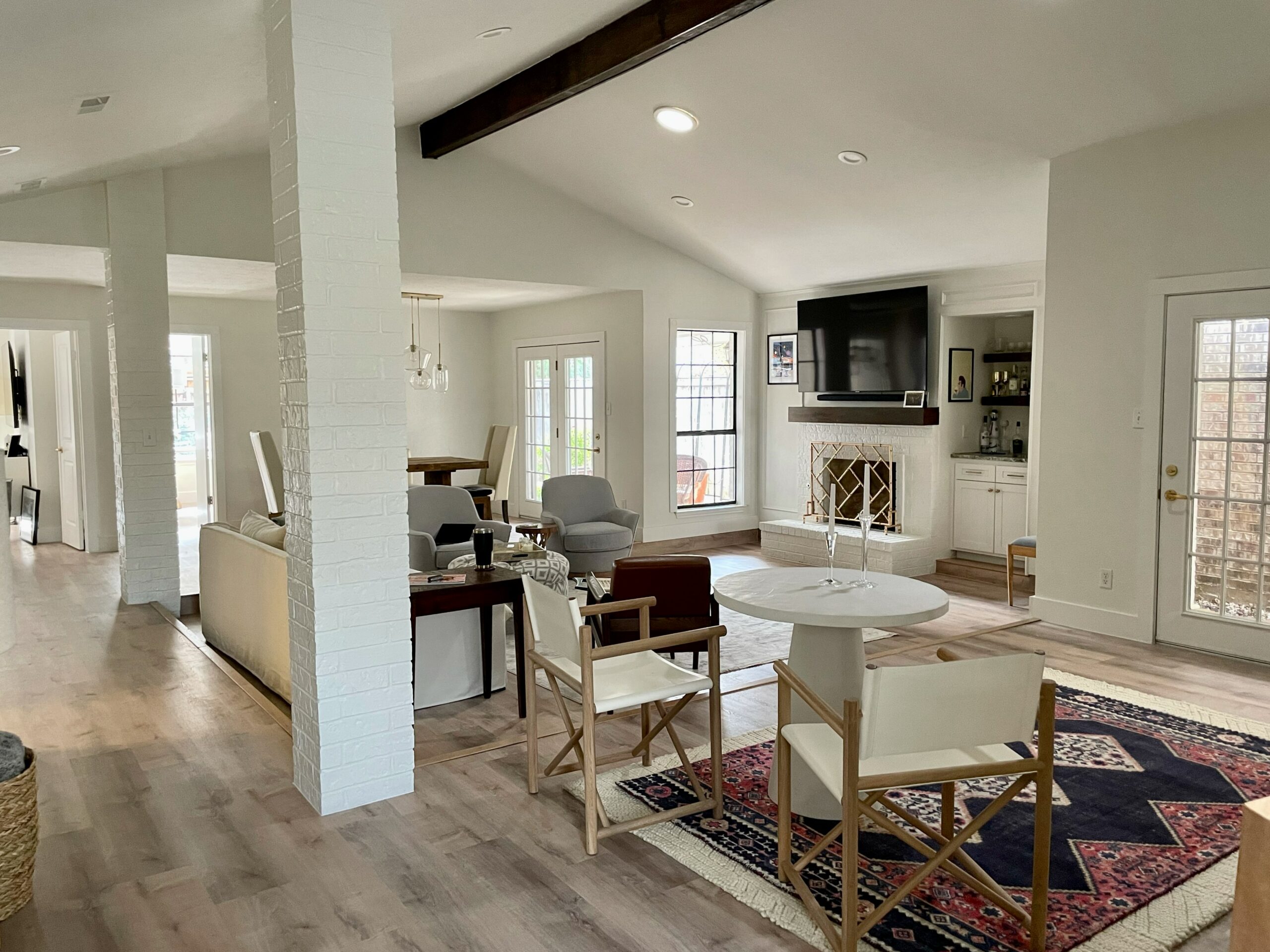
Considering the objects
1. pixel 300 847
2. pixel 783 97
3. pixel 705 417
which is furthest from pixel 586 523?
pixel 300 847

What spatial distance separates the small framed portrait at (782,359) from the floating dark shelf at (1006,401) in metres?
Answer: 1.68

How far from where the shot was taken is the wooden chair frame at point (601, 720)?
8.94ft

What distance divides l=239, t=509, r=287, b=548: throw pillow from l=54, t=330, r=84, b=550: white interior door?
4.37 metres

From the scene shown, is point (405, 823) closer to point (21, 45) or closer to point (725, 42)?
point (21, 45)

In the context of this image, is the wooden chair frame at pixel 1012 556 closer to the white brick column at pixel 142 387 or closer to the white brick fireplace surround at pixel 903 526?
the white brick fireplace surround at pixel 903 526

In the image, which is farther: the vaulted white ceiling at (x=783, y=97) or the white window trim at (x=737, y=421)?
the white window trim at (x=737, y=421)

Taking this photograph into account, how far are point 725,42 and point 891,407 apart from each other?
3505mm

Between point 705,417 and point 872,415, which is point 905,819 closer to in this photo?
point 872,415

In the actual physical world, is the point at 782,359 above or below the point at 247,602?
above

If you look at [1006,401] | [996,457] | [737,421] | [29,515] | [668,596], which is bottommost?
[29,515]

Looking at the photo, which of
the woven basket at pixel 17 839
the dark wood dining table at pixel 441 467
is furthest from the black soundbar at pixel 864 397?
the woven basket at pixel 17 839

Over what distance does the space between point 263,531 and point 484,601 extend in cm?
145

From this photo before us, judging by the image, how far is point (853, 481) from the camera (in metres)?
8.07

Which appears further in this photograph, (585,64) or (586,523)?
(586,523)
